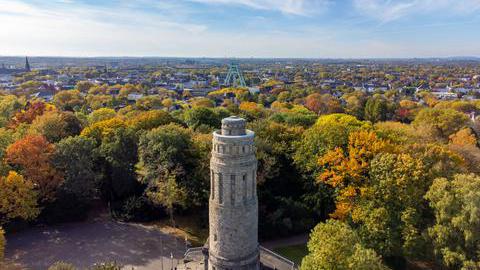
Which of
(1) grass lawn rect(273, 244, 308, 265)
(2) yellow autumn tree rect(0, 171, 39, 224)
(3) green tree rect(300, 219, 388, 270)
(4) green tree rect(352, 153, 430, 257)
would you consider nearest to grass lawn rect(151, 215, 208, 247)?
(1) grass lawn rect(273, 244, 308, 265)

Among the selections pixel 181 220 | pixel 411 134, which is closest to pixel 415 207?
pixel 411 134

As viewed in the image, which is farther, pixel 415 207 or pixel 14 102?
pixel 14 102

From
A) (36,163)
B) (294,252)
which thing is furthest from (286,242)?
Result: (36,163)

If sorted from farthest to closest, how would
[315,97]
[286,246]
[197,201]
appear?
[315,97]
[197,201]
[286,246]

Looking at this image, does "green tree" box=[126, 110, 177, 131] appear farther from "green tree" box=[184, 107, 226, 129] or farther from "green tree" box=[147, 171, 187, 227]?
"green tree" box=[147, 171, 187, 227]

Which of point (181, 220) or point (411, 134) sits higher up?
point (411, 134)

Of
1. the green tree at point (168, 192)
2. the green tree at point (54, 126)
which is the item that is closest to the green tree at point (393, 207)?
the green tree at point (168, 192)

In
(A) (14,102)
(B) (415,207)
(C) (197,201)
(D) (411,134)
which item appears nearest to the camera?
(B) (415,207)

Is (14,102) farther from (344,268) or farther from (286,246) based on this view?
(344,268)
